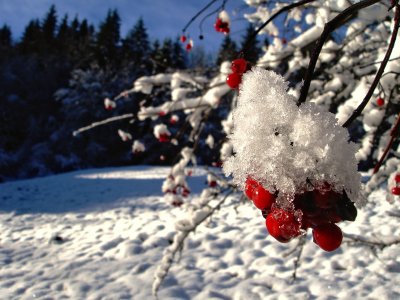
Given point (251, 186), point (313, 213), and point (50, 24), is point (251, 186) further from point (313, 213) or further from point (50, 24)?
point (50, 24)

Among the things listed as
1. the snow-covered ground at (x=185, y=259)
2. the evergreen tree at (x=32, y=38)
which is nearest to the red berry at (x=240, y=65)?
the snow-covered ground at (x=185, y=259)

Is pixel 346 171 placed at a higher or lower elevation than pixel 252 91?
lower

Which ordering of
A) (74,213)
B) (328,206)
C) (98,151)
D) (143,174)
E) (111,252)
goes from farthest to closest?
(98,151) < (143,174) < (74,213) < (111,252) < (328,206)

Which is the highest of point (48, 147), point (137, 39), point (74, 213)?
point (137, 39)

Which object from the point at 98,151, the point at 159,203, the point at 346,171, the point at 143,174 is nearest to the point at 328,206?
the point at 346,171

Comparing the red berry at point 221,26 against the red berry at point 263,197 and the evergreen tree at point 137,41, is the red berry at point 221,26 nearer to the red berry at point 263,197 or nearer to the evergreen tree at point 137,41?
the red berry at point 263,197

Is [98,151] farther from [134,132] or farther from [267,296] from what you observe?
[267,296]

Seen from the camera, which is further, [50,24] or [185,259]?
[50,24]

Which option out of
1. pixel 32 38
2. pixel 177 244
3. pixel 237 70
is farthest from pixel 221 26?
pixel 32 38
